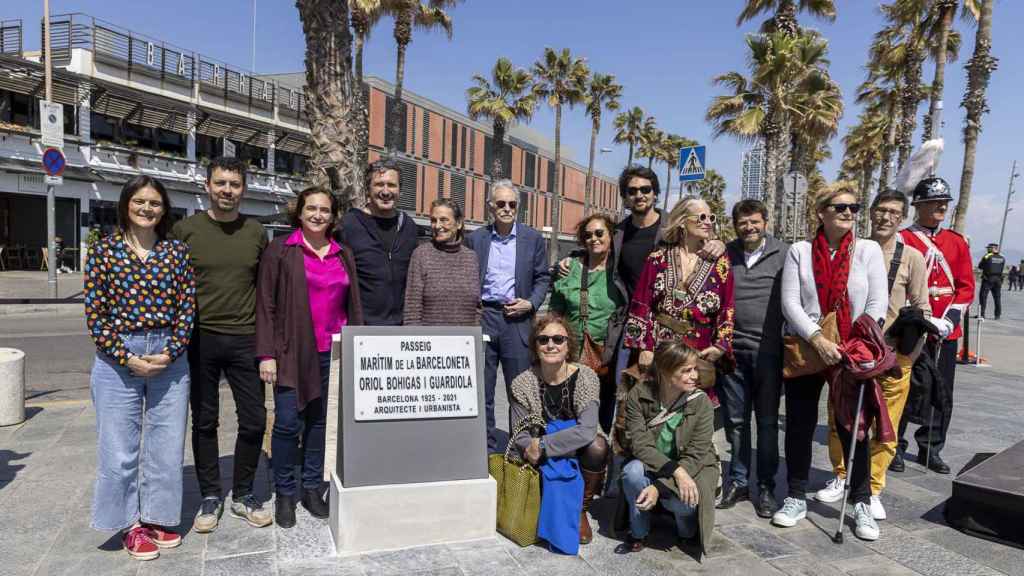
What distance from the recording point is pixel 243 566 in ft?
10.7

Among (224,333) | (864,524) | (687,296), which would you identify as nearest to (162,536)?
(224,333)

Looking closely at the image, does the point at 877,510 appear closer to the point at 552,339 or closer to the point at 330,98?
the point at 552,339

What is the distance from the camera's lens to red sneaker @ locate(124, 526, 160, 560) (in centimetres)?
331

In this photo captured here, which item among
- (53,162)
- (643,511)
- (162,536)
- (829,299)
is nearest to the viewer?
(162,536)

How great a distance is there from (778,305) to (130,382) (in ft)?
12.7

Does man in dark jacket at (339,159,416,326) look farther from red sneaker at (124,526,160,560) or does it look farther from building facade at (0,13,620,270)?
building facade at (0,13,620,270)

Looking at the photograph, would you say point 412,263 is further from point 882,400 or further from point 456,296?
point 882,400

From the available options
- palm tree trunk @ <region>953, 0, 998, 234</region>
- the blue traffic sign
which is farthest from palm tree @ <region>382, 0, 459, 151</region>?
palm tree trunk @ <region>953, 0, 998, 234</region>

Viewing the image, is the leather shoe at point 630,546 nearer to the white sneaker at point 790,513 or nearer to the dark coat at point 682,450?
the dark coat at point 682,450

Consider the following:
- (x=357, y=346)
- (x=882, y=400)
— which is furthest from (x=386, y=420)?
(x=882, y=400)

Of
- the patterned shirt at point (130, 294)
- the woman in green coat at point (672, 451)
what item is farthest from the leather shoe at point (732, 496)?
the patterned shirt at point (130, 294)

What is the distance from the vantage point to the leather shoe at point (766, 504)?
4.13 m

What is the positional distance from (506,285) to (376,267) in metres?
0.96

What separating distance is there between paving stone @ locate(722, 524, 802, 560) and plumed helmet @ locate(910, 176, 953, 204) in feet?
9.22
